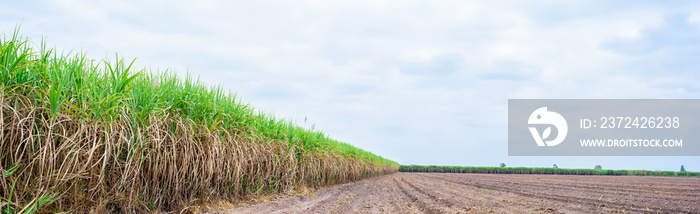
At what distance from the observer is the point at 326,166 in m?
10.4

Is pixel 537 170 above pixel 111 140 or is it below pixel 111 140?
above

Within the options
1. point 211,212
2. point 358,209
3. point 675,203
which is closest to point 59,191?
point 211,212

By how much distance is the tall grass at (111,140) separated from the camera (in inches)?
112

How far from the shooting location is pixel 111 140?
132 inches

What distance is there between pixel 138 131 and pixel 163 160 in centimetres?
56

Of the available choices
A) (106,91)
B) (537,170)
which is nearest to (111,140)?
(106,91)

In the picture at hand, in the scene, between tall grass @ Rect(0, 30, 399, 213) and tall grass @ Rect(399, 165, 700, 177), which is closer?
tall grass @ Rect(0, 30, 399, 213)

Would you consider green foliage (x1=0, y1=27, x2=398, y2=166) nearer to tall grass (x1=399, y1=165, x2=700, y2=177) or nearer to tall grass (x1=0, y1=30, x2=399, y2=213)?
tall grass (x1=0, y1=30, x2=399, y2=213)

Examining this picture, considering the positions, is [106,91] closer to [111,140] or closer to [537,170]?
[111,140]

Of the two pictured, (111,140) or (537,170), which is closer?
(111,140)

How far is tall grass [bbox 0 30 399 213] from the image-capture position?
285 cm

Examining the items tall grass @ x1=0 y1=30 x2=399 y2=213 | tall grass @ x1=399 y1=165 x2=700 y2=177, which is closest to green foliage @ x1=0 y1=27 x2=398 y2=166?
tall grass @ x1=0 y1=30 x2=399 y2=213

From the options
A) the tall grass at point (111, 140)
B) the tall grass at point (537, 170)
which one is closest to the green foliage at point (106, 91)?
the tall grass at point (111, 140)

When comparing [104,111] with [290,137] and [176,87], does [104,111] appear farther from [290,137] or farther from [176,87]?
[290,137]
